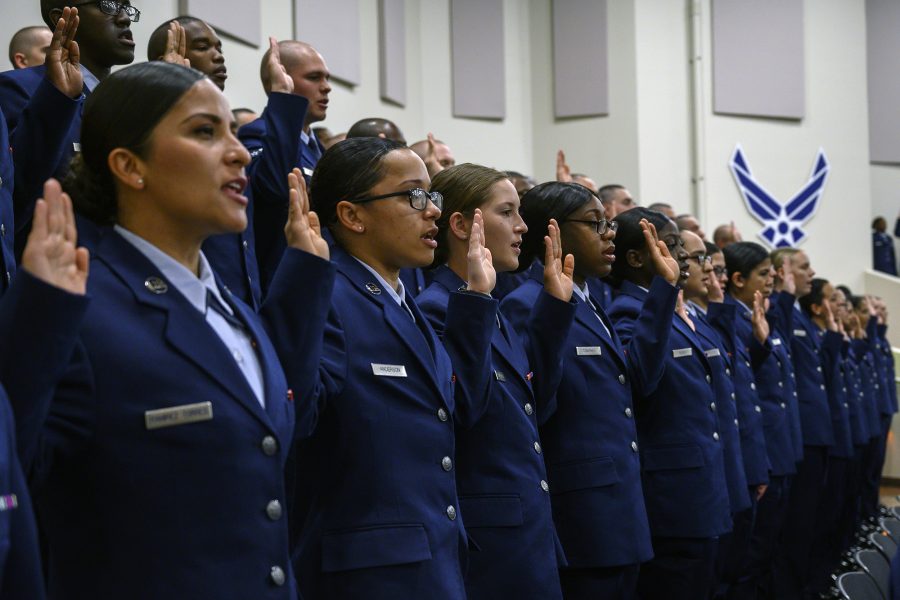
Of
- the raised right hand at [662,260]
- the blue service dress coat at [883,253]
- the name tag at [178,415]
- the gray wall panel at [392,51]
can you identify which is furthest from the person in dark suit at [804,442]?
the blue service dress coat at [883,253]

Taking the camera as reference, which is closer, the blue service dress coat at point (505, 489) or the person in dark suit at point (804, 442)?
the blue service dress coat at point (505, 489)

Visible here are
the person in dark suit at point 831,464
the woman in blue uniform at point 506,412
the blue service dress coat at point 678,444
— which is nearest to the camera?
the woman in blue uniform at point 506,412

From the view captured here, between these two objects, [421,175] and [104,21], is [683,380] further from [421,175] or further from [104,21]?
[104,21]

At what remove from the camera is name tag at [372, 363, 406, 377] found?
2156 mm

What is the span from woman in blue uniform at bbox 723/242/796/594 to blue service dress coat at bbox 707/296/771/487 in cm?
20

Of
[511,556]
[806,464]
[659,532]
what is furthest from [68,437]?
[806,464]

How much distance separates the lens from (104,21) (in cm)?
310

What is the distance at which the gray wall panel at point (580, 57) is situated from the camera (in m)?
10.4

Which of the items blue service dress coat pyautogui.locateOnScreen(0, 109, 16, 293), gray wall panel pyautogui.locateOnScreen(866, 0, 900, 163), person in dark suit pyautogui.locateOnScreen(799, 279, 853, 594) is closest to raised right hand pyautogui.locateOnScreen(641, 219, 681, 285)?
blue service dress coat pyautogui.locateOnScreen(0, 109, 16, 293)

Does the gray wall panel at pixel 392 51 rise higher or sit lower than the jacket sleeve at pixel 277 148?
higher

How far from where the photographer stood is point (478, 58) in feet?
32.5

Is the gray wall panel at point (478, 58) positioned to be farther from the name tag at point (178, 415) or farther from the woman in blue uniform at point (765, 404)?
the name tag at point (178, 415)

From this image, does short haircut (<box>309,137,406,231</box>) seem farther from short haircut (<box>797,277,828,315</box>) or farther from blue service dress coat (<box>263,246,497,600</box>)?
short haircut (<box>797,277,828,315</box>)

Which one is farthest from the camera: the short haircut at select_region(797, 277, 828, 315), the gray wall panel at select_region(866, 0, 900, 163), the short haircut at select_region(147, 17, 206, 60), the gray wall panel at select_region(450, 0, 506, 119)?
the gray wall panel at select_region(866, 0, 900, 163)
